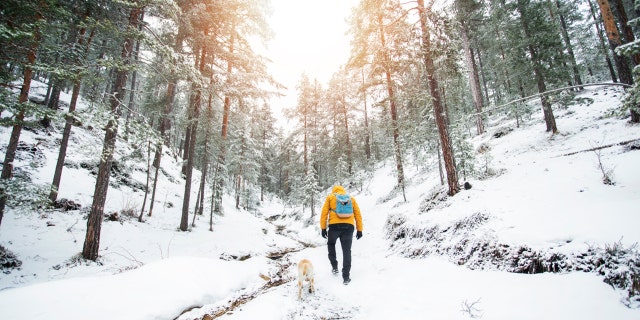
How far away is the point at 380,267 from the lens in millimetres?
7051

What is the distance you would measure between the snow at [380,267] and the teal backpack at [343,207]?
1.56 metres

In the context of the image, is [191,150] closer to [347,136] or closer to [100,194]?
[100,194]

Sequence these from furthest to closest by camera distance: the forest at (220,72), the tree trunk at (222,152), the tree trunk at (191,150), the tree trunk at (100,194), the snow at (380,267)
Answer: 1. the tree trunk at (222,152)
2. the tree trunk at (191,150)
3. the tree trunk at (100,194)
4. the forest at (220,72)
5. the snow at (380,267)

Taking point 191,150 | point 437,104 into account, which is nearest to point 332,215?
point 437,104

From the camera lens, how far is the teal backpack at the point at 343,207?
6164 mm

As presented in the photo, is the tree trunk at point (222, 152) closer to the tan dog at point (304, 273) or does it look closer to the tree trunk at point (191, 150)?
the tree trunk at point (191, 150)

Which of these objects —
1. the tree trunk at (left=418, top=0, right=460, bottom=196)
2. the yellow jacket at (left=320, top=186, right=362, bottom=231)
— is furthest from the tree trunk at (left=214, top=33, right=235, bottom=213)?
the tree trunk at (left=418, top=0, right=460, bottom=196)

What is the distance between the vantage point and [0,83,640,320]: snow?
3609 mm

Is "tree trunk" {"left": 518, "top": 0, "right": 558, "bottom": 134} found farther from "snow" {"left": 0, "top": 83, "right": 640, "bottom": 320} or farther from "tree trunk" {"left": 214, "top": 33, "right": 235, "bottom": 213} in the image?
"tree trunk" {"left": 214, "top": 33, "right": 235, "bottom": 213}

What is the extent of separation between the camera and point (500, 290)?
13.2ft

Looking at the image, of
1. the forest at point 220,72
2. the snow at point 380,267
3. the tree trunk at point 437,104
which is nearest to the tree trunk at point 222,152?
the forest at point 220,72

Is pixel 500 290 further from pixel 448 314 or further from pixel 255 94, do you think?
pixel 255 94

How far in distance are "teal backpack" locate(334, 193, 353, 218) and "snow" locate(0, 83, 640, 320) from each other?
156 cm

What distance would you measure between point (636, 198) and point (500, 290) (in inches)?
139
